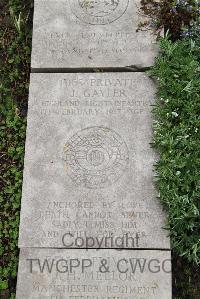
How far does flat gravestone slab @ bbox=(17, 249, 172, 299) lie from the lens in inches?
161

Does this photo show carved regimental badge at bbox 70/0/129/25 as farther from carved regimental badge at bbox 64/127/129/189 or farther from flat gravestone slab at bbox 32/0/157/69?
carved regimental badge at bbox 64/127/129/189

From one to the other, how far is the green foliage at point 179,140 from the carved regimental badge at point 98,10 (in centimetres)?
60

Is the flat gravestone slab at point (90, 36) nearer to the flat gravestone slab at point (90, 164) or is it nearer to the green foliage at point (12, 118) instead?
the flat gravestone slab at point (90, 164)

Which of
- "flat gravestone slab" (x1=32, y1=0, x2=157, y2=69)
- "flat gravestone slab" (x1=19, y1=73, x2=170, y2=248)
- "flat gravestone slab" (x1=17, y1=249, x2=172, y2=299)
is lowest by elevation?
"flat gravestone slab" (x1=17, y1=249, x2=172, y2=299)

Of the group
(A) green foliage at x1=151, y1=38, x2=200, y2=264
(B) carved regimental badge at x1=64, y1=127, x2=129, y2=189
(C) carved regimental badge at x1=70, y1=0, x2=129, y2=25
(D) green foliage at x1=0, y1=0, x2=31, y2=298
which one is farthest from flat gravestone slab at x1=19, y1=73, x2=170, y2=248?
(C) carved regimental badge at x1=70, y1=0, x2=129, y2=25

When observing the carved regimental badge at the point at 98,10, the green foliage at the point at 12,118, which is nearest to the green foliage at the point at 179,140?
the carved regimental badge at the point at 98,10

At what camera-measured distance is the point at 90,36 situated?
4.85 meters

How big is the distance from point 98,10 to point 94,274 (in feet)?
8.07

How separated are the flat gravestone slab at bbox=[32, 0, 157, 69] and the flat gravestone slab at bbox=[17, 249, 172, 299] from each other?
1.71 meters

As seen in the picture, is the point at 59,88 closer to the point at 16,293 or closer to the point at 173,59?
the point at 173,59

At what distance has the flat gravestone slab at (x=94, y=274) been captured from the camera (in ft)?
13.4

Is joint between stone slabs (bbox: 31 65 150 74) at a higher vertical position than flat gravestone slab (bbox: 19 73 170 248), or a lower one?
higher

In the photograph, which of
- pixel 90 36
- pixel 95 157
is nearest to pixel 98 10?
pixel 90 36

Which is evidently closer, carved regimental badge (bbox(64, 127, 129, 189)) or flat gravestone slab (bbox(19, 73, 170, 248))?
flat gravestone slab (bbox(19, 73, 170, 248))
